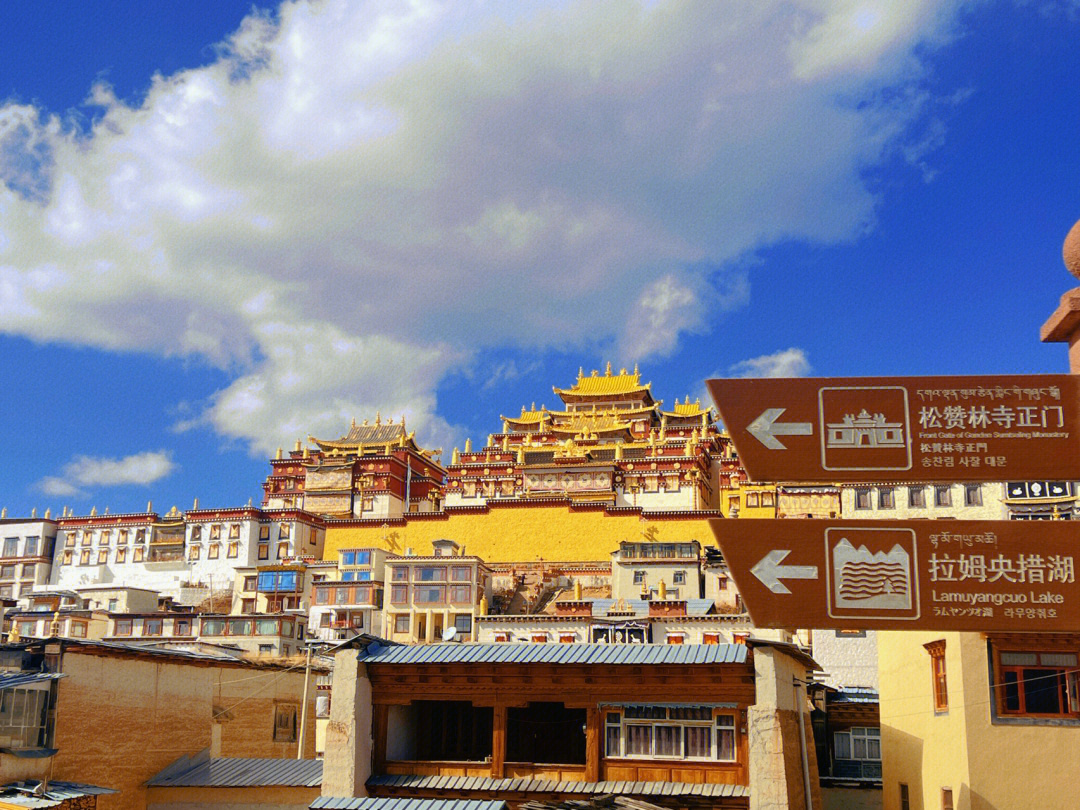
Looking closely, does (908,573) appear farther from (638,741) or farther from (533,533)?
(533,533)

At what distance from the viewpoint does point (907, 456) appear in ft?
27.5

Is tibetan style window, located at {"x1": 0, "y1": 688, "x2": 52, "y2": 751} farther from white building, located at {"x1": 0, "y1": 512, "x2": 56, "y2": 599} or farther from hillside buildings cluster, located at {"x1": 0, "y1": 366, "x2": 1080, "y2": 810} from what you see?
white building, located at {"x1": 0, "y1": 512, "x2": 56, "y2": 599}

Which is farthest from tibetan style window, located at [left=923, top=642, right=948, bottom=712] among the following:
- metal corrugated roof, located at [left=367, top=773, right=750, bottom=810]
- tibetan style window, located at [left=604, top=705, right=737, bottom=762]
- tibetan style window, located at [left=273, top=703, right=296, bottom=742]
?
tibetan style window, located at [left=273, top=703, right=296, bottom=742]

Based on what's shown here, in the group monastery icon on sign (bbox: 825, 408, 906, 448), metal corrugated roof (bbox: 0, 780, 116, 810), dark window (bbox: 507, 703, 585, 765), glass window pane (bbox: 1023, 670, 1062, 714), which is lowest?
metal corrugated roof (bbox: 0, 780, 116, 810)

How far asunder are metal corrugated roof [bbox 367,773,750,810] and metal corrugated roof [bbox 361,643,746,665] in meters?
2.50

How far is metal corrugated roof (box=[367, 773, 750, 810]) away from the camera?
70.0 feet

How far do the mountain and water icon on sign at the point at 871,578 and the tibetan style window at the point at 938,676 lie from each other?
14529 millimetres

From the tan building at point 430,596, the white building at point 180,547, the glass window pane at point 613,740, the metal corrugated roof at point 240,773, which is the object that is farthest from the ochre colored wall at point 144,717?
the white building at point 180,547

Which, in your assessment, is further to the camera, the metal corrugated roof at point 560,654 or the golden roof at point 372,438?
the golden roof at point 372,438

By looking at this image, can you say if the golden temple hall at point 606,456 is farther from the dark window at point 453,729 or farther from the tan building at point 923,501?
the dark window at point 453,729

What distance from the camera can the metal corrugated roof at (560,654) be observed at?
21.8 meters

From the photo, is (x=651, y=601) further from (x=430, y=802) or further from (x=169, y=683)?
(x=430, y=802)

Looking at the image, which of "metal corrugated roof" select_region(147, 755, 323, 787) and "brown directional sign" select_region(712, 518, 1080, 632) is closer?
"brown directional sign" select_region(712, 518, 1080, 632)

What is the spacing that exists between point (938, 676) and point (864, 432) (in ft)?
51.2
